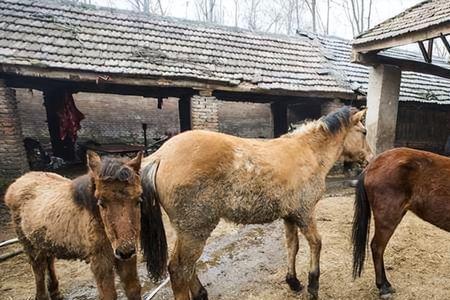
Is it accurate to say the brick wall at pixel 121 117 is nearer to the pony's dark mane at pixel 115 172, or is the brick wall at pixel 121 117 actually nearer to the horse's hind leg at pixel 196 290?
the horse's hind leg at pixel 196 290

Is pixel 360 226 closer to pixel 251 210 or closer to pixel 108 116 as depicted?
pixel 251 210

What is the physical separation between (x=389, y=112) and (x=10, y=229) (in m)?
9.14

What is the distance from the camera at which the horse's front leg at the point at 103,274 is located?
2594 millimetres

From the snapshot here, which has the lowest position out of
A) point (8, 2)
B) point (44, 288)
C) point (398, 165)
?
point (44, 288)

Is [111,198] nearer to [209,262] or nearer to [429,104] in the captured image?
[209,262]

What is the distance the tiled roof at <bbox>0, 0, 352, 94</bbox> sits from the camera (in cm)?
743

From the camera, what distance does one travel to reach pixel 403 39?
6.25m

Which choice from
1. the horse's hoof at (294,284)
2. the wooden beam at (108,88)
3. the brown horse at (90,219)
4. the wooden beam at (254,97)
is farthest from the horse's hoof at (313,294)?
the wooden beam at (254,97)

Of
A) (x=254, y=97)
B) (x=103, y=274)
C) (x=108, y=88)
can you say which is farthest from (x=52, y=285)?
(x=254, y=97)

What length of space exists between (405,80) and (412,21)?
585 cm

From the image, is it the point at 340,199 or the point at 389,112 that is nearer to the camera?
the point at 340,199

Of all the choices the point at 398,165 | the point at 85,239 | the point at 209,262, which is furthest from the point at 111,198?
the point at 398,165

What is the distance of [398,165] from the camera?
12.0 feet

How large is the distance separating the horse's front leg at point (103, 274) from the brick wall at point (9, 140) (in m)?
5.58
